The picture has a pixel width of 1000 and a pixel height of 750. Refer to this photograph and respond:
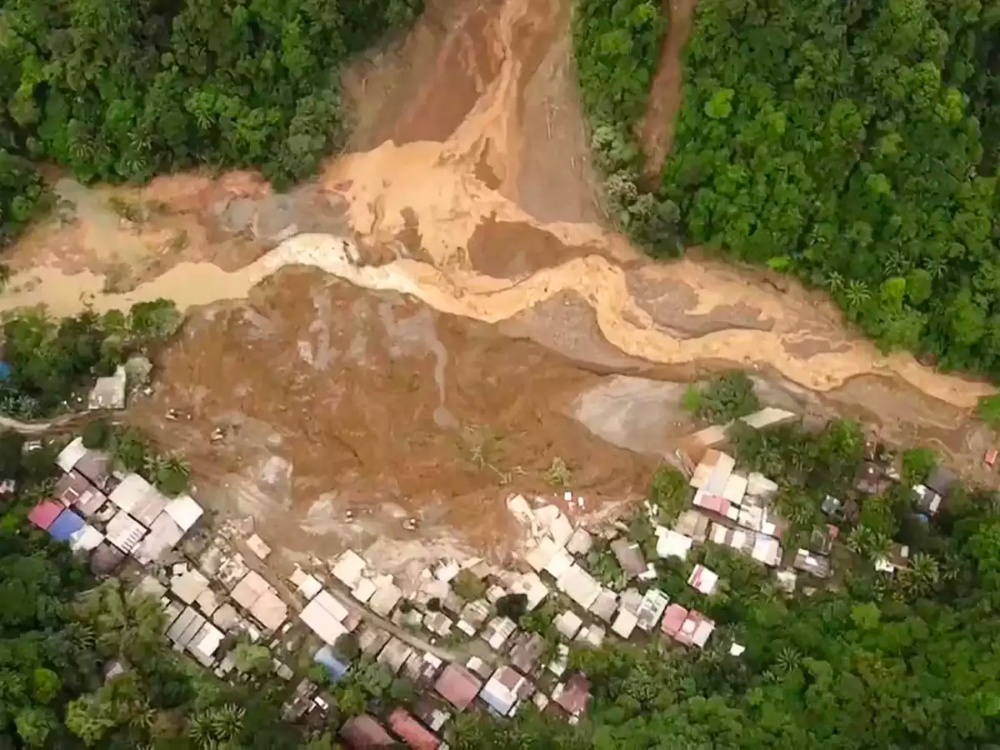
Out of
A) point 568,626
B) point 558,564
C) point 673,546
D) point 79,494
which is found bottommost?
point 568,626

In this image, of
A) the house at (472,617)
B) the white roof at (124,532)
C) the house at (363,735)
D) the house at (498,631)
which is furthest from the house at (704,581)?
the white roof at (124,532)

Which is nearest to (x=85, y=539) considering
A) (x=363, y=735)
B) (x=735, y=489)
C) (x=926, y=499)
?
(x=363, y=735)

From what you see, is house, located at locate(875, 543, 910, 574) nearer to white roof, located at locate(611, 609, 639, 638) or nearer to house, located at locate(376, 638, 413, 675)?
white roof, located at locate(611, 609, 639, 638)

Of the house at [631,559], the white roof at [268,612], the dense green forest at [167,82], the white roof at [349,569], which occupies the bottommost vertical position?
the white roof at [268,612]

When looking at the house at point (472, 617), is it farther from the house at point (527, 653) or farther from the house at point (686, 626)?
the house at point (686, 626)

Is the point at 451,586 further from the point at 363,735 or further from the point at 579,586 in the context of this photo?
the point at 363,735

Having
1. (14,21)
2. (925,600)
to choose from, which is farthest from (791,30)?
(14,21)

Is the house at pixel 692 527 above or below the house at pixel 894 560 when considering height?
below

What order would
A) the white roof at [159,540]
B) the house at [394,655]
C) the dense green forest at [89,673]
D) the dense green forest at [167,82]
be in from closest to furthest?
the dense green forest at [89,673], the house at [394,655], the white roof at [159,540], the dense green forest at [167,82]
